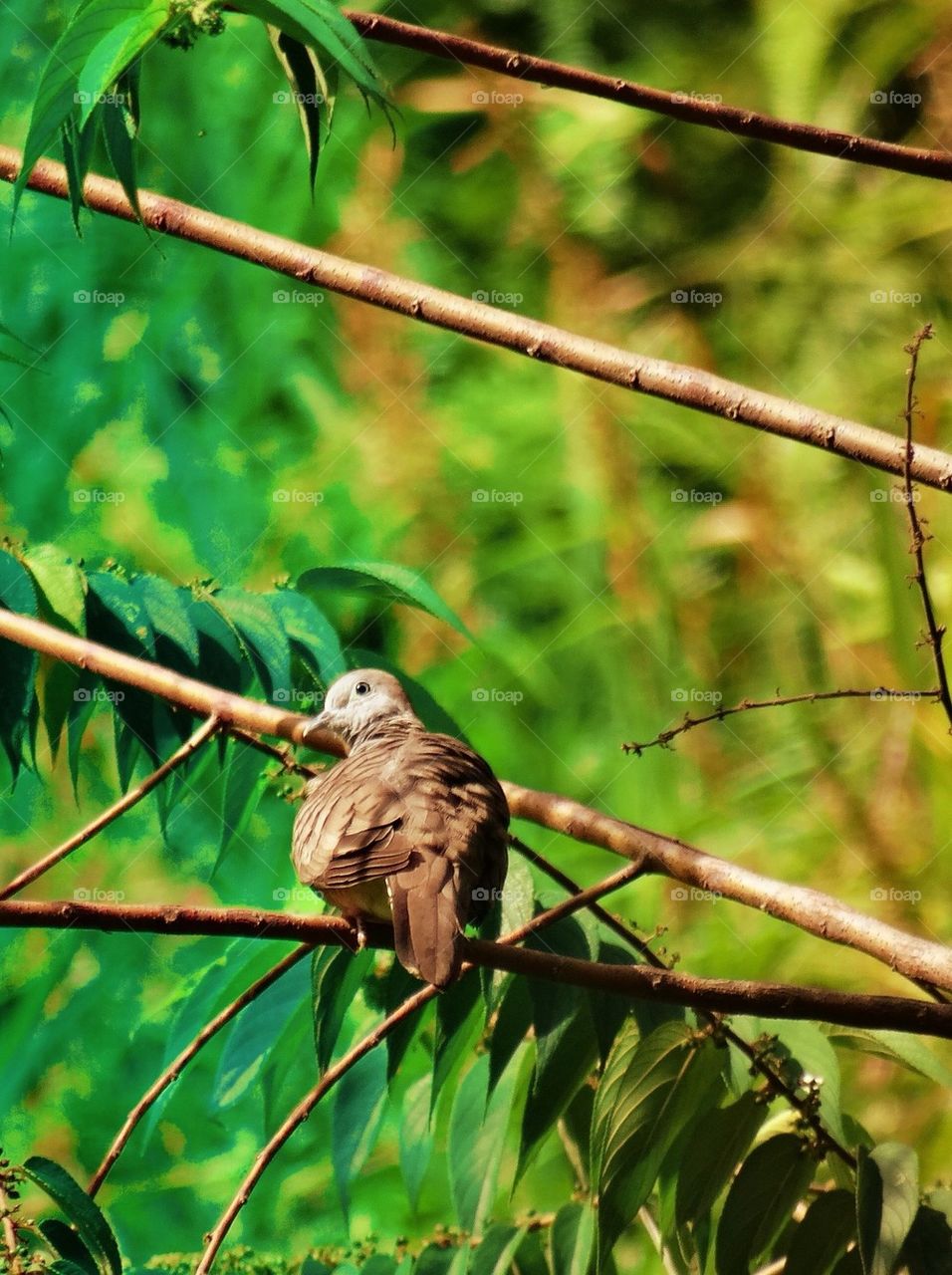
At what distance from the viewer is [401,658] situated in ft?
9.92

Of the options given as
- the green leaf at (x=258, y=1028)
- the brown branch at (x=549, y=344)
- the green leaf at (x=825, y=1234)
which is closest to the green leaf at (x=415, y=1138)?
the green leaf at (x=258, y=1028)

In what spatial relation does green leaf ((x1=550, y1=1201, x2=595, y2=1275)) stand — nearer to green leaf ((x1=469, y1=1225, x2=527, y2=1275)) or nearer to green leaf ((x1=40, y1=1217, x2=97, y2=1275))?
green leaf ((x1=469, y1=1225, x2=527, y2=1275))

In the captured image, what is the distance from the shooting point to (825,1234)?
130 cm

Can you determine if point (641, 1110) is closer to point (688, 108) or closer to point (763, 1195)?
point (763, 1195)

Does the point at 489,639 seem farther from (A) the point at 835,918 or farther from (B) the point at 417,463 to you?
(A) the point at 835,918

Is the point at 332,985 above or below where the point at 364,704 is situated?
below

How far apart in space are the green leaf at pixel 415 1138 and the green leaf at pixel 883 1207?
0.52 meters

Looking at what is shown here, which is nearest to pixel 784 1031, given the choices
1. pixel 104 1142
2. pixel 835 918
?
pixel 835 918

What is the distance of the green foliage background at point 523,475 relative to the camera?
2803mm

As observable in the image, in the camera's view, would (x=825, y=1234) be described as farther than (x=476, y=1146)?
No

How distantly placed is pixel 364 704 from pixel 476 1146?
612 mm

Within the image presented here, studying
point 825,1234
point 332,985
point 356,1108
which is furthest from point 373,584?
point 825,1234

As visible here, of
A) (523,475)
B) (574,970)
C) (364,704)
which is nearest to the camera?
(574,970)

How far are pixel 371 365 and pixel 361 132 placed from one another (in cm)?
52
